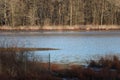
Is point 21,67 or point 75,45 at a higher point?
point 21,67

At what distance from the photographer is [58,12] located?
98.1m

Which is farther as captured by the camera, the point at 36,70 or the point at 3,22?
the point at 3,22

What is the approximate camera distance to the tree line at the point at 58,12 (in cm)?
9175

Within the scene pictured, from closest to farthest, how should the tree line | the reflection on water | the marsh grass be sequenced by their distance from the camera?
the marsh grass → the reflection on water → the tree line

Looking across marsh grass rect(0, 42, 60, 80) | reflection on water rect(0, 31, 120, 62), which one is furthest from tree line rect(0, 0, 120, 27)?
marsh grass rect(0, 42, 60, 80)

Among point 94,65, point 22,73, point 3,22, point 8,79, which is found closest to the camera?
point 8,79

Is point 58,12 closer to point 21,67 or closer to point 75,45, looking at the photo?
point 75,45

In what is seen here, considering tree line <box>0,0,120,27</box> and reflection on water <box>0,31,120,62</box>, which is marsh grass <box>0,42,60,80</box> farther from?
tree line <box>0,0,120,27</box>

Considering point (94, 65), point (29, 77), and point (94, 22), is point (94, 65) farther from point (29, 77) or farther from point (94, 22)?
point (94, 22)

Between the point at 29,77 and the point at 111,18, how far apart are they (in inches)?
3171

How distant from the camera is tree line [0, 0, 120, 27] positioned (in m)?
91.8

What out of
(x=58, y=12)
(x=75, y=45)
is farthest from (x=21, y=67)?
(x=58, y=12)

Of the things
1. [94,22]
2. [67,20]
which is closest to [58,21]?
[67,20]

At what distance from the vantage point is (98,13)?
9788 cm
